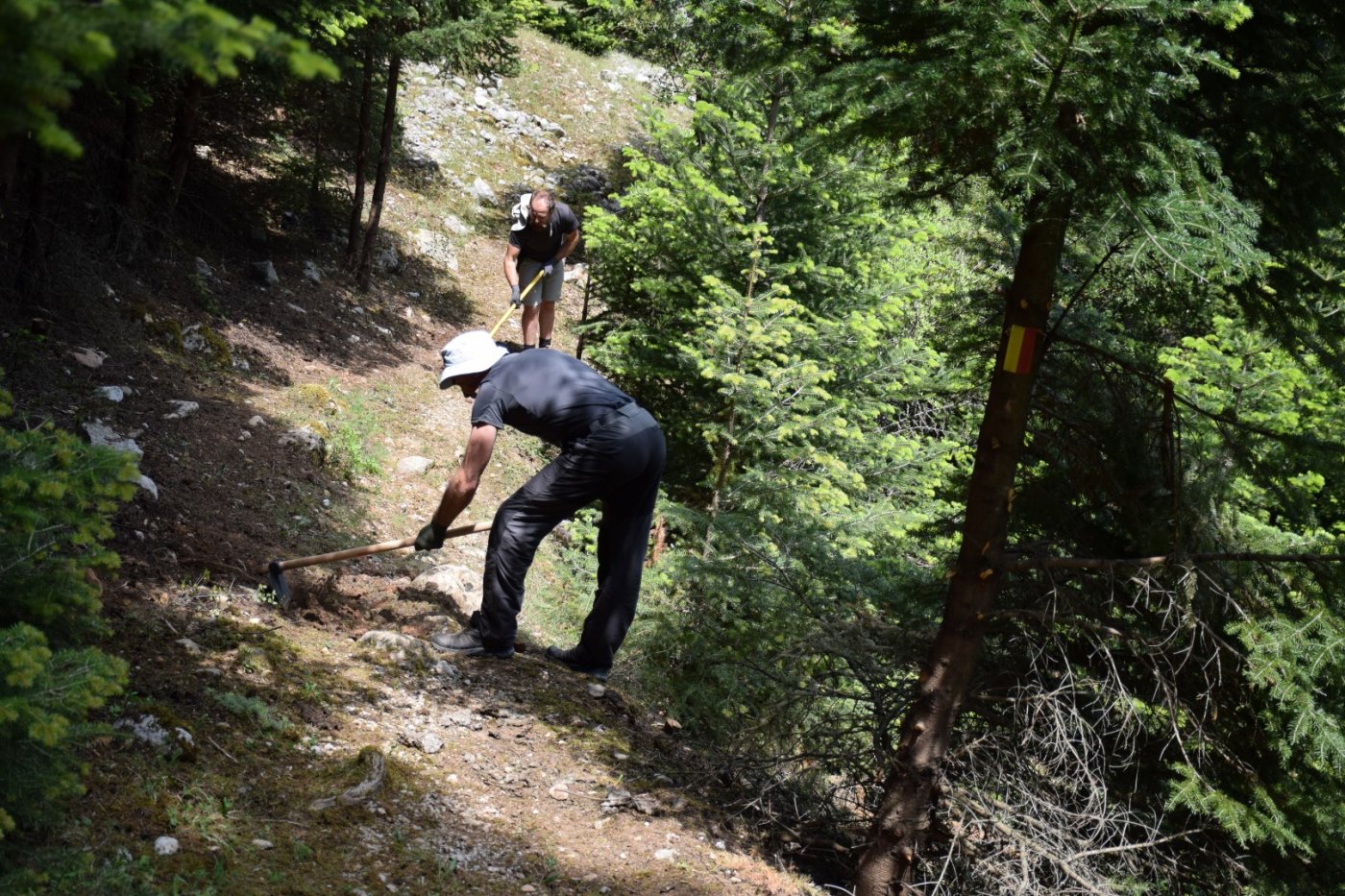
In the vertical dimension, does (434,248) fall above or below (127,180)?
below

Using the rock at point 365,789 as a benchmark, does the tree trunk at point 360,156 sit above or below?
above

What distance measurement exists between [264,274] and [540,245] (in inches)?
143

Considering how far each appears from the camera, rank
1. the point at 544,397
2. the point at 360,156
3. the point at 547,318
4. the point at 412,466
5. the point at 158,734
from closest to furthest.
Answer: the point at 158,734 → the point at 544,397 → the point at 412,466 → the point at 547,318 → the point at 360,156

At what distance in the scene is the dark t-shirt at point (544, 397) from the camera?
494 centimetres

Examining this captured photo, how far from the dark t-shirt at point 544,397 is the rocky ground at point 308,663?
1374mm

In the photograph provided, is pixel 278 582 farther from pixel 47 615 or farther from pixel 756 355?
pixel 756 355

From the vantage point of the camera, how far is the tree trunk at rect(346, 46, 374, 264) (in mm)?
12297

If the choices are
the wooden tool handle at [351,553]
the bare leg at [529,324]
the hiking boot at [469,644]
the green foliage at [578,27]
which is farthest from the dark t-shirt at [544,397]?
the green foliage at [578,27]

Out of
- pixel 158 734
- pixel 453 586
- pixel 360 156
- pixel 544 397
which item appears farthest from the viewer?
pixel 360 156

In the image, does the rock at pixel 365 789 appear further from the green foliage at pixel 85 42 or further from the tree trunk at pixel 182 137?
the tree trunk at pixel 182 137

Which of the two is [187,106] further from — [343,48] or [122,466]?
[122,466]

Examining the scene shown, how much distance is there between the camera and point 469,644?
5.49 m

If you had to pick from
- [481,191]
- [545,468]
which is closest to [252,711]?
[545,468]

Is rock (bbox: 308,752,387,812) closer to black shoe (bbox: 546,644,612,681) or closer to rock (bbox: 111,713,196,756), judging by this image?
rock (bbox: 111,713,196,756)
